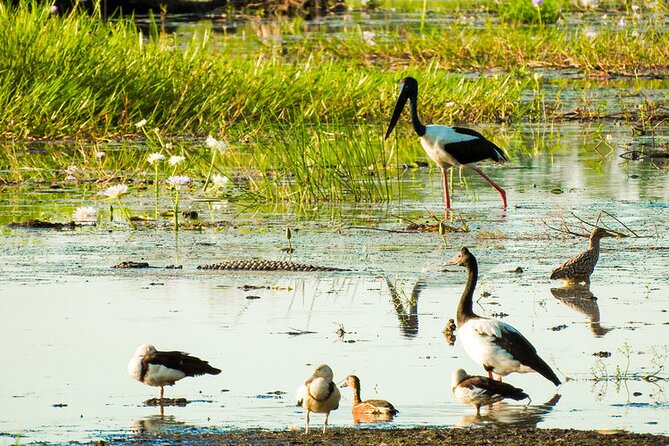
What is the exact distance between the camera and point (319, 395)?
260 inches

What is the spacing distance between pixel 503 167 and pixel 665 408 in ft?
33.3

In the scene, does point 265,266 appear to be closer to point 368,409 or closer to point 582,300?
point 582,300

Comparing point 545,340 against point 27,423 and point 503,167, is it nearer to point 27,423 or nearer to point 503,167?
point 27,423

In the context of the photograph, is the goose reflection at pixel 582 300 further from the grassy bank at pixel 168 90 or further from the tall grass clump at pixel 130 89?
the tall grass clump at pixel 130 89

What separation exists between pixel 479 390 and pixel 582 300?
9.40ft

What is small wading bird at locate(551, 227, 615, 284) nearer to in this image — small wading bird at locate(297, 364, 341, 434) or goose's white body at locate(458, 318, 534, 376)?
goose's white body at locate(458, 318, 534, 376)

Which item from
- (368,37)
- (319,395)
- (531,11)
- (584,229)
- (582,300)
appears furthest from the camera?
(531,11)

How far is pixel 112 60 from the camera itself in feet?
60.7

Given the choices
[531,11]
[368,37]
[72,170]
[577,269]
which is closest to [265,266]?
[577,269]

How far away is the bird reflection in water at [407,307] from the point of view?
8.70 metres

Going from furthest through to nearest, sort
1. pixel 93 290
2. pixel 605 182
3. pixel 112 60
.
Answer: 1. pixel 112 60
2. pixel 605 182
3. pixel 93 290

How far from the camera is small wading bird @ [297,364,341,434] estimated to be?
6.61 metres

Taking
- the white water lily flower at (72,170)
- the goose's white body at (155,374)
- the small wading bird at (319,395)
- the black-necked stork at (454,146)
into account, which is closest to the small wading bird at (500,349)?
the small wading bird at (319,395)

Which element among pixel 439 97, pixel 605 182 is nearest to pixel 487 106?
pixel 439 97
